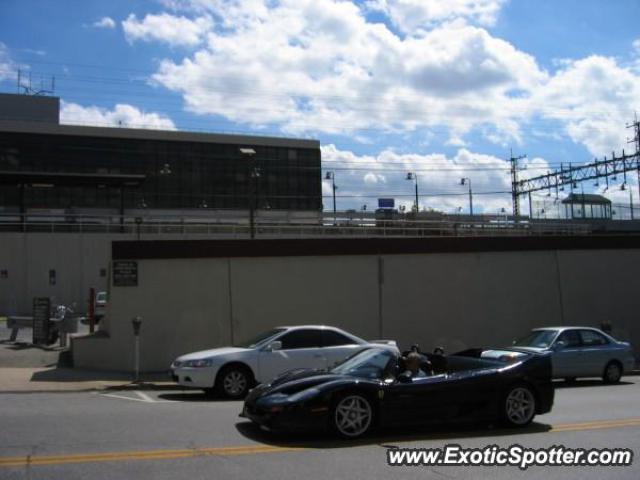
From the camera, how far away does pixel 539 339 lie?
17.2 metres

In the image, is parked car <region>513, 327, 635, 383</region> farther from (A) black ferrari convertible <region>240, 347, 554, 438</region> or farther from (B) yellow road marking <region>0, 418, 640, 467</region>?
(B) yellow road marking <region>0, 418, 640, 467</region>

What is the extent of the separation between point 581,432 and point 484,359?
5.18 ft

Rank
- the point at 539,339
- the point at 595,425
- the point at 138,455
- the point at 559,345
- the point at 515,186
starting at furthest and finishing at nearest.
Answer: the point at 515,186 < the point at 539,339 < the point at 559,345 < the point at 595,425 < the point at 138,455

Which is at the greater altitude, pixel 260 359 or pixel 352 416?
pixel 260 359

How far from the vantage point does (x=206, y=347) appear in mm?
18125

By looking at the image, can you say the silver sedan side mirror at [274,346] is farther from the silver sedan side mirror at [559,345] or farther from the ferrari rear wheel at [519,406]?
the silver sedan side mirror at [559,345]

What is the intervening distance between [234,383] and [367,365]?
4874mm

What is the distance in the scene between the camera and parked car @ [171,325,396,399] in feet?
43.9

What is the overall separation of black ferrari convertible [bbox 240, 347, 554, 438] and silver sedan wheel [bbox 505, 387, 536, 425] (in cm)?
1

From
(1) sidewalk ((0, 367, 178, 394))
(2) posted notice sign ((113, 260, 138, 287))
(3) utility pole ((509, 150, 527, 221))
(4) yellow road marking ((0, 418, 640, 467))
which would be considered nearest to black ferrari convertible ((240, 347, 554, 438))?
(4) yellow road marking ((0, 418, 640, 467))

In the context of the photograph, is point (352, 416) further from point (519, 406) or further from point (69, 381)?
point (69, 381)

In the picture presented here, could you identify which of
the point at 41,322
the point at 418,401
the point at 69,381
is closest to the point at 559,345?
the point at 418,401

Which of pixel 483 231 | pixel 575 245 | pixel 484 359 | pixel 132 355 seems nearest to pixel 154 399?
pixel 132 355

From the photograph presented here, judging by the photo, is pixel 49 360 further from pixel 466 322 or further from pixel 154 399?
pixel 466 322
